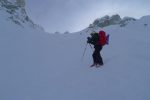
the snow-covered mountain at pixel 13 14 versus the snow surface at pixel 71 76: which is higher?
the snow-covered mountain at pixel 13 14

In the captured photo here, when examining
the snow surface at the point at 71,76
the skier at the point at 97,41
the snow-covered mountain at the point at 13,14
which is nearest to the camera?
the snow surface at the point at 71,76

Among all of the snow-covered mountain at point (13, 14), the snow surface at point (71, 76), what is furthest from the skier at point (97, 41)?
the snow-covered mountain at point (13, 14)

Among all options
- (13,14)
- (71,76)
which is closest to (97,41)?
(71,76)

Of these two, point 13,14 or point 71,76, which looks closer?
point 71,76

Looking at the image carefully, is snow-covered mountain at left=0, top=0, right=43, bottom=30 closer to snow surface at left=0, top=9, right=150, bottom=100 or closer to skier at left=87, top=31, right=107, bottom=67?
snow surface at left=0, top=9, right=150, bottom=100

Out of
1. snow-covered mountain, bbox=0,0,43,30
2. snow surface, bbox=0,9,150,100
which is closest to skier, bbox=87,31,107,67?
snow surface, bbox=0,9,150,100

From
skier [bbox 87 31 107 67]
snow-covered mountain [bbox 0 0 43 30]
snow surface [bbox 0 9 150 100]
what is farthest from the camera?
snow-covered mountain [bbox 0 0 43 30]

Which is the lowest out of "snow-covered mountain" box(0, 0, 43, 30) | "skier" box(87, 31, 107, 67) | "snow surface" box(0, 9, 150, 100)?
"snow surface" box(0, 9, 150, 100)

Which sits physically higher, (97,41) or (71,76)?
(97,41)

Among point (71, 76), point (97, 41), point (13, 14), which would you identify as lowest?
point (71, 76)

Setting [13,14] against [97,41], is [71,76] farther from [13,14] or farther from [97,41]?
[13,14]

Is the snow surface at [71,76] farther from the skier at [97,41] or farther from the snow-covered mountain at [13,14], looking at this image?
the snow-covered mountain at [13,14]

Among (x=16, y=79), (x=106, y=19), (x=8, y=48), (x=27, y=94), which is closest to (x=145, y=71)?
Result: (x=27, y=94)

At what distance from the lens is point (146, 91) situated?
9.21 m
